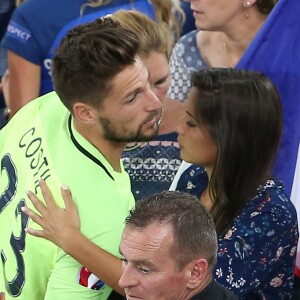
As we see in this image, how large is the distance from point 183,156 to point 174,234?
89 centimetres

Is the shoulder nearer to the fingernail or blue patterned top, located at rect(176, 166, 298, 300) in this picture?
blue patterned top, located at rect(176, 166, 298, 300)

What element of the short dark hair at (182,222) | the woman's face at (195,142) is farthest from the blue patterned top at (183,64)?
the short dark hair at (182,222)

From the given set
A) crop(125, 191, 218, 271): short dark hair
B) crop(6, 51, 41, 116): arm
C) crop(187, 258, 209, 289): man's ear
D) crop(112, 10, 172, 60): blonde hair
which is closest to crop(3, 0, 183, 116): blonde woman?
crop(6, 51, 41, 116): arm

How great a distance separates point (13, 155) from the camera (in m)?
3.29

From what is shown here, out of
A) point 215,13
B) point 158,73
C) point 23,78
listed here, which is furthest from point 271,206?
point 23,78

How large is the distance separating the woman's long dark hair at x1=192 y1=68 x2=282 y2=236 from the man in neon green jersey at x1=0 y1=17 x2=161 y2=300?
0.78ft

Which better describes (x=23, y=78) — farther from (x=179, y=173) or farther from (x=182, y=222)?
(x=182, y=222)

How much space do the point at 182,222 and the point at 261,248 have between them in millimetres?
606

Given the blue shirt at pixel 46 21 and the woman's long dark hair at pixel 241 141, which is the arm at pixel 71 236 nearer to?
the woman's long dark hair at pixel 241 141

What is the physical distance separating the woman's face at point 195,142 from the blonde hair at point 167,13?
1.20 m

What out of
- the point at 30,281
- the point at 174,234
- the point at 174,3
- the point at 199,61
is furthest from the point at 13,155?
the point at 174,3

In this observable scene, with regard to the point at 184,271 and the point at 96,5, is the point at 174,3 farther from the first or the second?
the point at 184,271

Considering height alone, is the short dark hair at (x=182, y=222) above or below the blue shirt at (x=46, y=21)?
above

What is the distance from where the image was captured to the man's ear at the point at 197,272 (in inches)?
99.3
